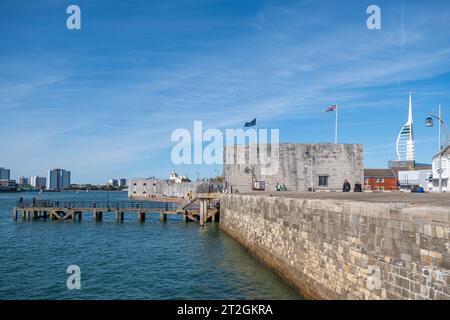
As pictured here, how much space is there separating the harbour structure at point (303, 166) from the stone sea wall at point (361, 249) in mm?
20894

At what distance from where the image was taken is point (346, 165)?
128 feet

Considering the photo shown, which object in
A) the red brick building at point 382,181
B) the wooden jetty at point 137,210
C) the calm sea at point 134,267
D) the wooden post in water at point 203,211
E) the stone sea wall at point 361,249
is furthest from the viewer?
the red brick building at point 382,181

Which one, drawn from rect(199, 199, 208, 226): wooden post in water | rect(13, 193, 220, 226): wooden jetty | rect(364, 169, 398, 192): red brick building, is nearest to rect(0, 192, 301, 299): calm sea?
rect(199, 199, 208, 226): wooden post in water

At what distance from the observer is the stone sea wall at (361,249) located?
703 centimetres

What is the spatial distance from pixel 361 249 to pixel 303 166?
96.9 ft

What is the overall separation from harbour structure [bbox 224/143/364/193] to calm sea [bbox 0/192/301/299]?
8.80 meters

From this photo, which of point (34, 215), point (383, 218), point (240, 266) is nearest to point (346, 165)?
point (240, 266)

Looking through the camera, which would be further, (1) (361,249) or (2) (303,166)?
(2) (303,166)

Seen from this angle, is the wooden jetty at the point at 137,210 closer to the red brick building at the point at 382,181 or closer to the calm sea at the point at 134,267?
the calm sea at the point at 134,267

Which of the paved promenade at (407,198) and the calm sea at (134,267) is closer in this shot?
the paved promenade at (407,198)

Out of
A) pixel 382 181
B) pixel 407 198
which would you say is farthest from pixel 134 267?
pixel 382 181

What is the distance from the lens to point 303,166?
3869 centimetres

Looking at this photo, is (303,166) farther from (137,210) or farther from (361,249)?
(361,249)

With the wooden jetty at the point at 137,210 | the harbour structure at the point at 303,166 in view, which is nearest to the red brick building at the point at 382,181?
the harbour structure at the point at 303,166
